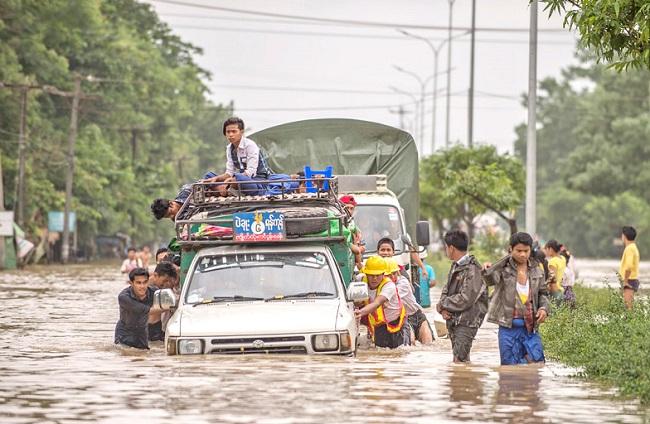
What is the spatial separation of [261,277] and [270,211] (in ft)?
2.60

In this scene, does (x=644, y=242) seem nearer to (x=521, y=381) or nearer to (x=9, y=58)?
(x=9, y=58)

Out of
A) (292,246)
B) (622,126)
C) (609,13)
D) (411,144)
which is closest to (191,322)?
(292,246)

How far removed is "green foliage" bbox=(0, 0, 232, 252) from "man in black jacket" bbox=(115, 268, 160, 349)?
147 ft

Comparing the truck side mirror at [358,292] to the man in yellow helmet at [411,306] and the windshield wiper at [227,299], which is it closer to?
the windshield wiper at [227,299]

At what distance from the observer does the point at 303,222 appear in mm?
16453

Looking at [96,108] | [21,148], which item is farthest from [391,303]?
[96,108]

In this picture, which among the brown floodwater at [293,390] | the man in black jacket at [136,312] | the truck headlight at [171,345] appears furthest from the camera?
the man in black jacket at [136,312]

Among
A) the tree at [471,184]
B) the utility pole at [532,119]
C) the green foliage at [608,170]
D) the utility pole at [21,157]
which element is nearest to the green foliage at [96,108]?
the utility pole at [21,157]

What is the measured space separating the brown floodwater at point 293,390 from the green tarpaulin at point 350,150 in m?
8.42

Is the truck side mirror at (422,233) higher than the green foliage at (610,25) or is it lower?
lower

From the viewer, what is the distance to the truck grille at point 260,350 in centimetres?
1498

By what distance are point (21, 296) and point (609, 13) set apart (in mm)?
Answer: 22342

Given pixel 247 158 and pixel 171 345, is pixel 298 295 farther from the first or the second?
pixel 247 158

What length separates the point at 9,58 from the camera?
205 ft
